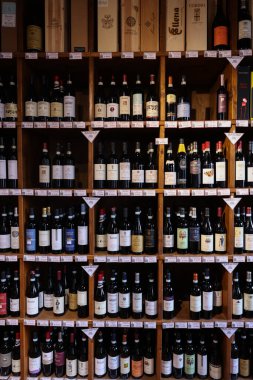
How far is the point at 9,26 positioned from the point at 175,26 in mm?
1077

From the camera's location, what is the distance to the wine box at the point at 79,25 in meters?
1.97

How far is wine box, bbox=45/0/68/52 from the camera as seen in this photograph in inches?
78.4

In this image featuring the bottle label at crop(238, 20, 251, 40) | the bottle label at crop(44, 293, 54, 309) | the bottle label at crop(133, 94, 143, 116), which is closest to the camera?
the bottle label at crop(238, 20, 251, 40)

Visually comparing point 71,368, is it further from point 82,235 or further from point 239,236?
point 239,236

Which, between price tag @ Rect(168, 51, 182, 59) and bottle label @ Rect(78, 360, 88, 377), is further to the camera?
bottle label @ Rect(78, 360, 88, 377)

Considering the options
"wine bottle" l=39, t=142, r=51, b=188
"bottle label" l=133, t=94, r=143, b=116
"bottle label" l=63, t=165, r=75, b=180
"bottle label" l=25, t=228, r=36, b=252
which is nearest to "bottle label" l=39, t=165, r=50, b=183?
"wine bottle" l=39, t=142, r=51, b=188

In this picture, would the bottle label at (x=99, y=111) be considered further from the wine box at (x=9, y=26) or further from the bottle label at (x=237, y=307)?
the bottle label at (x=237, y=307)

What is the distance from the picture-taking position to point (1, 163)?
202cm

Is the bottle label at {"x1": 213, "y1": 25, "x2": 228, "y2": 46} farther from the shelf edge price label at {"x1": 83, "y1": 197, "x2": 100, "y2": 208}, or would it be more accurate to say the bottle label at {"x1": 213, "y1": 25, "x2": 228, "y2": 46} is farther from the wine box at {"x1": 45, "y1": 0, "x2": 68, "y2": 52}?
the shelf edge price label at {"x1": 83, "y1": 197, "x2": 100, "y2": 208}

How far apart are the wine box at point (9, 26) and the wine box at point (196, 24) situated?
3.67ft

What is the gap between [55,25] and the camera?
1993 mm

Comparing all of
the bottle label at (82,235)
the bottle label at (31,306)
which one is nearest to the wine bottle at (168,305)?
the bottle label at (82,235)

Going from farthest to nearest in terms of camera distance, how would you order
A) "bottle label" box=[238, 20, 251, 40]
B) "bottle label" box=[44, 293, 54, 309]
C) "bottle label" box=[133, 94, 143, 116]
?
1. "bottle label" box=[44, 293, 54, 309]
2. "bottle label" box=[133, 94, 143, 116]
3. "bottle label" box=[238, 20, 251, 40]

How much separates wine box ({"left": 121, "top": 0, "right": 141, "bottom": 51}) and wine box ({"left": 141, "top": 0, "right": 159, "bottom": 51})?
36 mm
